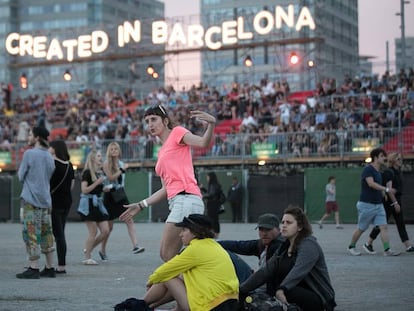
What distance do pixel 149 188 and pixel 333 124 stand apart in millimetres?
6656

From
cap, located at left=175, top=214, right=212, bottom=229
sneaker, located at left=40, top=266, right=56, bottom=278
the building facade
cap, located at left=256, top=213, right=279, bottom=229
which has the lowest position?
sneaker, located at left=40, top=266, right=56, bottom=278

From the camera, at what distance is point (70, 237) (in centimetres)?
2203

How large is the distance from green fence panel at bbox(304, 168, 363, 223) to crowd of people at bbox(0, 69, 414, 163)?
91 cm

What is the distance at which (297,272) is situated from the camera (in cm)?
783

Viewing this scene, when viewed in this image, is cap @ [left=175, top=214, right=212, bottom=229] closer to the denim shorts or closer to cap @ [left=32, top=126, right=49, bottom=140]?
cap @ [left=32, top=126, right=49, bottom=140]

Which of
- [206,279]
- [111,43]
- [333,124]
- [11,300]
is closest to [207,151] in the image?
[333,124]

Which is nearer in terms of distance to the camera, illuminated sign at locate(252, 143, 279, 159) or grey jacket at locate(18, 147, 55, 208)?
grey jacket at locate(18, 147, 55, 208)

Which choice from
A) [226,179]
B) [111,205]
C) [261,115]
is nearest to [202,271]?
[111,205]

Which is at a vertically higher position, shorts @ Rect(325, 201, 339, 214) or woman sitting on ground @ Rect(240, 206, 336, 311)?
woman sitting on ground @ Rect(240, 206, 336, 311)

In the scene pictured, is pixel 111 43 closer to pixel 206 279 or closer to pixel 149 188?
pixel 149 188

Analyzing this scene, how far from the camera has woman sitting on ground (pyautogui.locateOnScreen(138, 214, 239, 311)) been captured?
7582mm

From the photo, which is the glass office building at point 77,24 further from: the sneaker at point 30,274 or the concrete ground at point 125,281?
the sneaker at point 30,274

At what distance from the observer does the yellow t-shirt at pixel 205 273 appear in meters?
7.58

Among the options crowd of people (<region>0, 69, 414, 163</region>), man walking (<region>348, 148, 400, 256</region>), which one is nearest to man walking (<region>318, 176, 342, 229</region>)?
crowd of people (<region>0, 69, 414, 163</region>)
